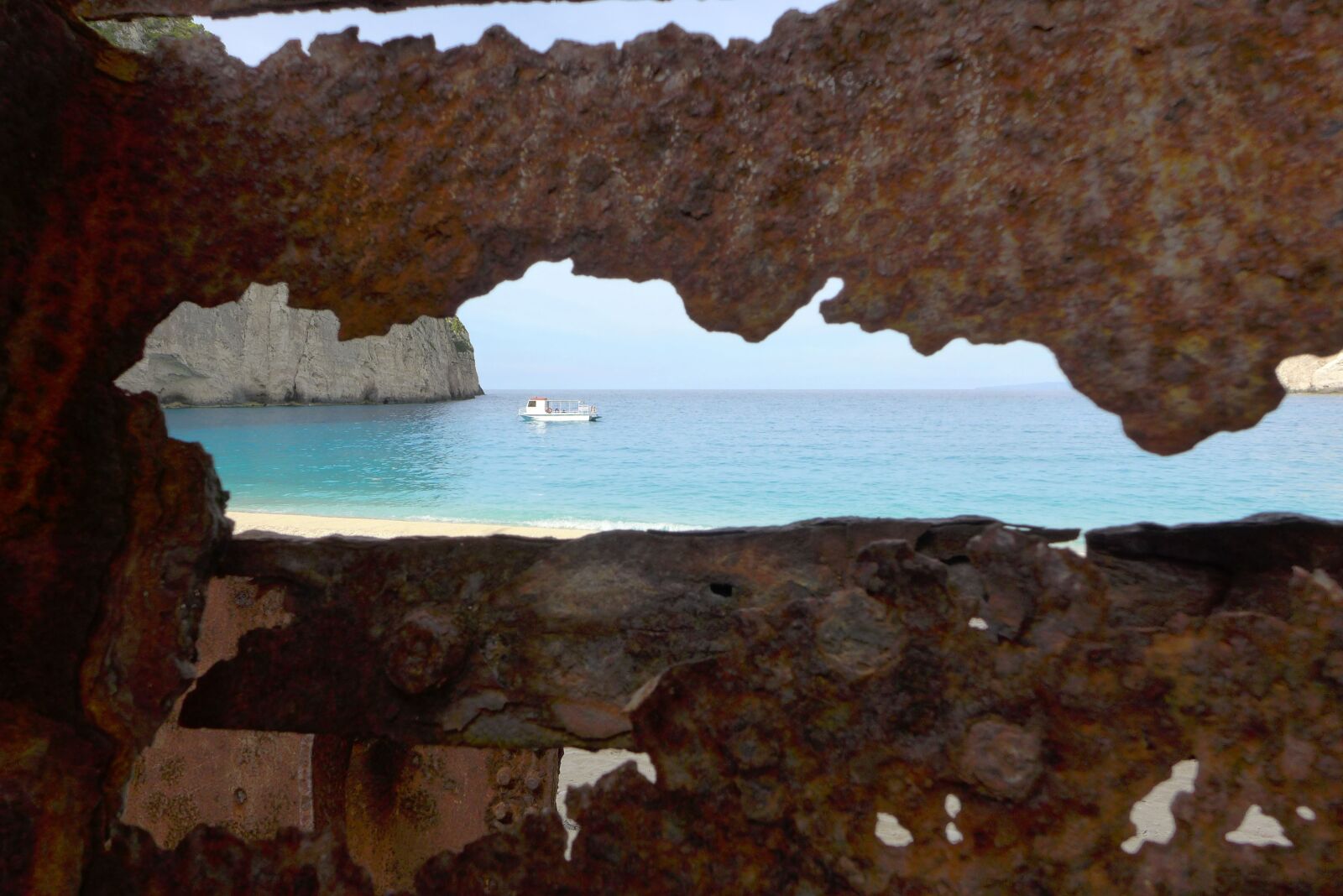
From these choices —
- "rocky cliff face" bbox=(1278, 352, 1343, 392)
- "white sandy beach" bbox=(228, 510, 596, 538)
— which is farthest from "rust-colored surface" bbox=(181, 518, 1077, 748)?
"rocky cliff face" bbox=(1278, 352, 1343, 392)

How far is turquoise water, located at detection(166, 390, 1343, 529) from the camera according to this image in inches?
730

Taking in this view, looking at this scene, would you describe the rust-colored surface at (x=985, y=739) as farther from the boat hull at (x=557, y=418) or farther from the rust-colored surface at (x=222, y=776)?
the boat hull at (x=557, y=418)

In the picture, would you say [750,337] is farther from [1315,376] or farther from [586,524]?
[1315,376]

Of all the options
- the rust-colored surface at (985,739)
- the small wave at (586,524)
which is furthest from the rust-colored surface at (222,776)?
the small wave at (586,524)

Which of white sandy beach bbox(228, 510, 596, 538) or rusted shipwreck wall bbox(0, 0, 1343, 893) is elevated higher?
rusted shipwreck wall bbox(0, 0, 1343, 893)

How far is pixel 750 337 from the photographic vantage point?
41.8 inches

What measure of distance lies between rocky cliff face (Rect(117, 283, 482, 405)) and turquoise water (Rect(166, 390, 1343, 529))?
4.23 ft

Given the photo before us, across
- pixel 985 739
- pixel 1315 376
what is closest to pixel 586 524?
pixel 985 739

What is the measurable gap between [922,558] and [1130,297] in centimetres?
42

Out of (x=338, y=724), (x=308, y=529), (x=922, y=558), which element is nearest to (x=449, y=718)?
(x=338, y=724)

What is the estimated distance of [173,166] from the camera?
1169 millimetres

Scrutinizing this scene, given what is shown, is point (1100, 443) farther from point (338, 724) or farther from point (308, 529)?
point (338, 724)

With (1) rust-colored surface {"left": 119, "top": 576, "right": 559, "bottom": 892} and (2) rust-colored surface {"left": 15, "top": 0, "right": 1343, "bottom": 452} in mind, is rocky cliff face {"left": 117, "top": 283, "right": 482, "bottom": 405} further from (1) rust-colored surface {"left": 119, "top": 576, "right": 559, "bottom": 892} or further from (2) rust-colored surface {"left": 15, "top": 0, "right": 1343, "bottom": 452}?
(2) rust-colored surface {"left": 15, "top": 0, "right": 1343, "bottom": 452}

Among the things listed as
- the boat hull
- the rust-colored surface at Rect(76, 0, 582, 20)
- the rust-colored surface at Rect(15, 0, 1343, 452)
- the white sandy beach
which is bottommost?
the white sandy beach
